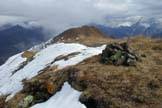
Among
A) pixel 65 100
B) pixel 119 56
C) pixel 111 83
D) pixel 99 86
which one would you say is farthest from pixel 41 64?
pixel 111 83

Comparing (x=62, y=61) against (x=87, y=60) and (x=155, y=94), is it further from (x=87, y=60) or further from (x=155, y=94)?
(x=155, y=94)

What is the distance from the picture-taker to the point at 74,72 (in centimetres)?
4606

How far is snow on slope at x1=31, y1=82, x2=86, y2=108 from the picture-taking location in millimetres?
39841

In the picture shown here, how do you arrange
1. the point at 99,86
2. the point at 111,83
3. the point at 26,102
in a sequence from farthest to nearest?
the point at 26,102
the point at 99,86
the point at 111,83

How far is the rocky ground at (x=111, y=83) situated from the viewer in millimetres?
37469

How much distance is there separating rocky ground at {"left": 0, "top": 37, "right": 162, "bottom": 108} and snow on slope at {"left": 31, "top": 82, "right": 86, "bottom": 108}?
588mm

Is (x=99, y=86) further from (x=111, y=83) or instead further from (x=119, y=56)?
(x=119, y=56)

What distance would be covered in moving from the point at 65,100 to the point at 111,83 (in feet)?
15.3

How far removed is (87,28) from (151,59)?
12678 centimetres

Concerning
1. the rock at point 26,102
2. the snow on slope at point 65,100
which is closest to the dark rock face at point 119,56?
the snow on slope at point 65,100

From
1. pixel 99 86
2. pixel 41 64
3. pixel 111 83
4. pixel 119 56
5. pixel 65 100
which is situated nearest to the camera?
pixel 111 83

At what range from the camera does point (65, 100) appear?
41.1 meters

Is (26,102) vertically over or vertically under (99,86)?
under

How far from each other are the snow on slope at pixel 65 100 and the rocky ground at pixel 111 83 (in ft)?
1.93
